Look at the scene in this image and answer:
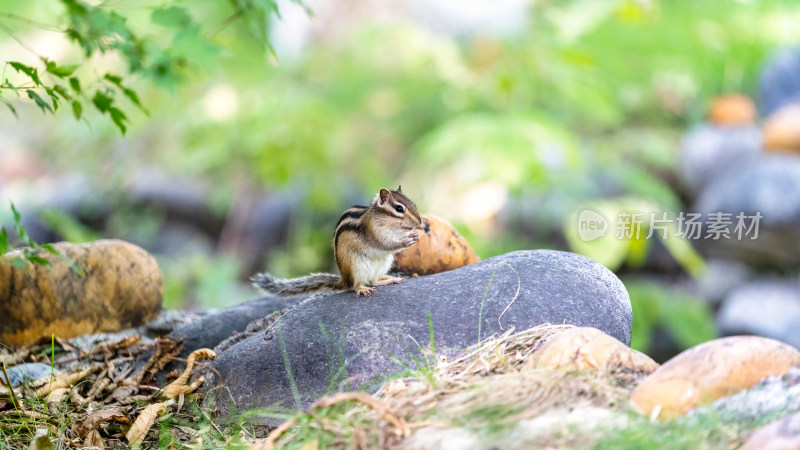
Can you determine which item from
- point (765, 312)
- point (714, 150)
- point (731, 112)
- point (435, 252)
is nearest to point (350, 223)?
point (435, 252)

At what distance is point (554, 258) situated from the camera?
2949 mm

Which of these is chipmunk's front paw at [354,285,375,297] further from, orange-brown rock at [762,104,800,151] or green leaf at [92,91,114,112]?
orange-brown rock at [762,104,800,151]

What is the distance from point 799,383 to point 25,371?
9.11ft

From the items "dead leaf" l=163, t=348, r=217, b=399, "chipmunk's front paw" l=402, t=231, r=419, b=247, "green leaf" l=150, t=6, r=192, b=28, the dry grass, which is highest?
"green leaf" l=150, t=6, r=192, b=28

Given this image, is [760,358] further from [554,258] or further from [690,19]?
[690,19]

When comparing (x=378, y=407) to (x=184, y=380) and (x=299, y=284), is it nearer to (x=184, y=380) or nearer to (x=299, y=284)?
(x=184, y=380)

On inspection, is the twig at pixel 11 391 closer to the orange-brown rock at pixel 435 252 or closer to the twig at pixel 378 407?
the twig at pixel 378 407

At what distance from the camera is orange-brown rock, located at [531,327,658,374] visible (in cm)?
224

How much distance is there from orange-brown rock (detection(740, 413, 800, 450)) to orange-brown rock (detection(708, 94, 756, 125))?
6565 millimetres

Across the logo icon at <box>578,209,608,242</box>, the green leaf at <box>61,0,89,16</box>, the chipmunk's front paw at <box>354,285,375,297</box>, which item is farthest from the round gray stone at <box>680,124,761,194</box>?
the green leaf at <box>61,0,89,16</box>

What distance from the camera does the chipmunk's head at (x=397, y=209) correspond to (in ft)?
10.2

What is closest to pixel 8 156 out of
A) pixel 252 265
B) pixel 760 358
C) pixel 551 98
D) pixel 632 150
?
pixel 252 265

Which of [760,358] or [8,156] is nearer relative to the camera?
[760,358]

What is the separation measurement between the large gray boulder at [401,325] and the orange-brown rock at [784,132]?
4.87 metres
